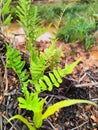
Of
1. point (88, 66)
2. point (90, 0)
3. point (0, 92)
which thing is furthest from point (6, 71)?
point (90, 0)

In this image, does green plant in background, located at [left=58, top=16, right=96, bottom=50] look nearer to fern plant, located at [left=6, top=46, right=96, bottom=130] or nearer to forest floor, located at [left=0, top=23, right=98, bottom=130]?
forest floor, located at [left=0, top=23, right=98, bottom=130]

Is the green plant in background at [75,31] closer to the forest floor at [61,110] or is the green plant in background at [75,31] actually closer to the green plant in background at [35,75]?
the forest floor at [61,110]

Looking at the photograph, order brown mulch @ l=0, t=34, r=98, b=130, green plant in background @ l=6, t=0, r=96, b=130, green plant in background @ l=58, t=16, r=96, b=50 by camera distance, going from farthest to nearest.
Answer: green plant in background @ l=58, t=16, r=96, b=50, brown mulch @ l=0, t=34, r=98, b=130, green plant in background @ l=6, t=0, r=96, b=130

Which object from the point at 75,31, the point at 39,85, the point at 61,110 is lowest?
the point at 61,110

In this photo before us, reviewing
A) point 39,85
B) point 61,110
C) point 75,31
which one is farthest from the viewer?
point 75,31

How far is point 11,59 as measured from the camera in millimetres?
1388

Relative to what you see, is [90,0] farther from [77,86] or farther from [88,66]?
[77,86]

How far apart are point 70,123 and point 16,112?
0.25 m

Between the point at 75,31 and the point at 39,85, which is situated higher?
the point at 75,31

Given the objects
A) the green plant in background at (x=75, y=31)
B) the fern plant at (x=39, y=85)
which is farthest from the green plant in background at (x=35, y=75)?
the green plant in background at (x=75, y=31)

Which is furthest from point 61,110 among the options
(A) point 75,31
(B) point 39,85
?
(A) point 75,31

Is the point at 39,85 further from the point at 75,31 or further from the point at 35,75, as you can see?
the point at 75,31

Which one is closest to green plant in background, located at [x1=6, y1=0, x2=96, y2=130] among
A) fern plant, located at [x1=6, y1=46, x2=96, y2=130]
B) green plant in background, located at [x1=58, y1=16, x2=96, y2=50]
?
fern plant, located at [x1=6, y1=46, x2=96, y2=130]

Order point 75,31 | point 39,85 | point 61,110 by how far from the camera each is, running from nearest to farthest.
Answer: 1. point 39,85
2. point 61,110
3. point 75,31
